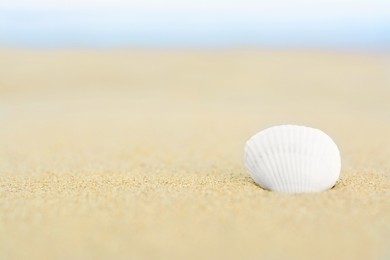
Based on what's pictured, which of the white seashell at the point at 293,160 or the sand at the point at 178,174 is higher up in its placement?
the white seashell at the point at 293,160

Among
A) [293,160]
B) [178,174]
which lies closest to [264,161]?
→ [293,160]

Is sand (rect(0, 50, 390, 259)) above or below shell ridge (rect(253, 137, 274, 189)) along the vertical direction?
below

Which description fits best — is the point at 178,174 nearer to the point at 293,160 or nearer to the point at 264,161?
the point at 264,161

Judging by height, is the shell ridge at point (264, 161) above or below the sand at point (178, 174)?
above

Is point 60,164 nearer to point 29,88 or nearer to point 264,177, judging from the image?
point 264,177

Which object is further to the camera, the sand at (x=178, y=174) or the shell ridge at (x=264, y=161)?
the shell ridge at (x=264, y=161)
